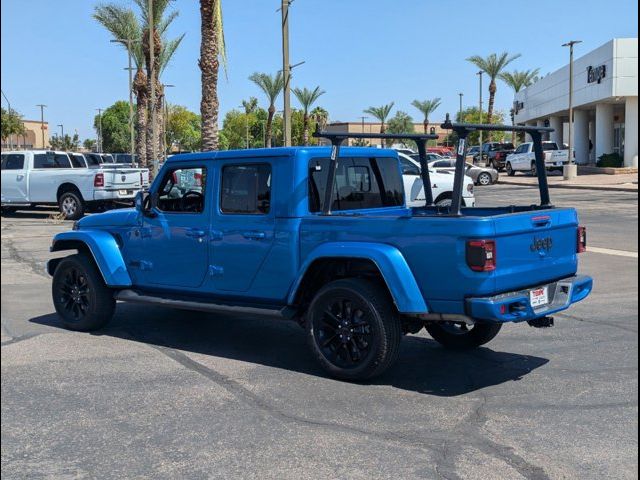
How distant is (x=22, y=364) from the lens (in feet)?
20.9

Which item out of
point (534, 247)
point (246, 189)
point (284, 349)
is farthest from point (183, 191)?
point (534, 247)

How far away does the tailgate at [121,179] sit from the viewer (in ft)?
68.3

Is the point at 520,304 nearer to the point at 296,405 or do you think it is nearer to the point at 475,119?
the point at 296,405

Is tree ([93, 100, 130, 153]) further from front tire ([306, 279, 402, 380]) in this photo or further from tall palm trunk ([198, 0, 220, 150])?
front tire ([306, 279, 402, 380])

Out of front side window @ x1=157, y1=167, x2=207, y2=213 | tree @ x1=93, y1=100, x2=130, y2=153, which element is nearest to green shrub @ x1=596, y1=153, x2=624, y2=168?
front side window @ x1=157, y1=167, x2=207, y2=213

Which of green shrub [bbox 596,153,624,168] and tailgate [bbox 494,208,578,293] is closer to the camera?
tailgate [bbox 494,208,578,293]

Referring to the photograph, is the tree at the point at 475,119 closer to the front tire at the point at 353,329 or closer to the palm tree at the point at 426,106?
the palm tree at the point at 426,106

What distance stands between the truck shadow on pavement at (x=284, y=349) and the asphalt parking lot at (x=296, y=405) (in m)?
0.03

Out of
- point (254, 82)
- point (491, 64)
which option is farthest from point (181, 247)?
point (491, 64)

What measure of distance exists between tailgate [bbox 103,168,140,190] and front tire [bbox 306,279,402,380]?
15.9 m

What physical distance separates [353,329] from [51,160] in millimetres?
18433

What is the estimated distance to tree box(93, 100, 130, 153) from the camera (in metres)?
100

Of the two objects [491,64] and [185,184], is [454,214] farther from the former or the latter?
[491,64]

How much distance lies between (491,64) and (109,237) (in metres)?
60.4
